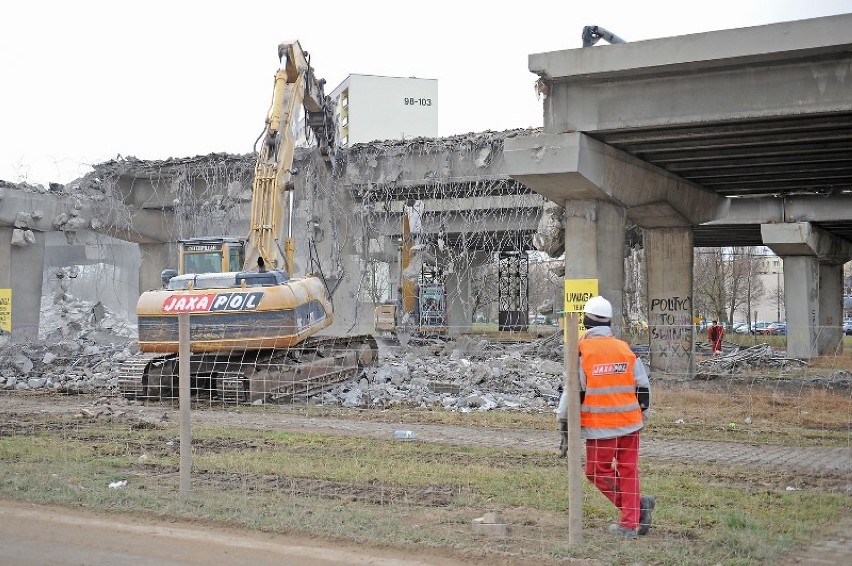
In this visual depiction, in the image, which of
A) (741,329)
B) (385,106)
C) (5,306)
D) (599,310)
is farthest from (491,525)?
(385,106)

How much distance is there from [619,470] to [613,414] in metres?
0.45

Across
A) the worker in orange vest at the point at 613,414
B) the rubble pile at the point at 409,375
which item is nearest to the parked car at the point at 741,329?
the rubble pile at the point at 409,375

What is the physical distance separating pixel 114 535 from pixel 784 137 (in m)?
13.5

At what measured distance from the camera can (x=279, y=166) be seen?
63.8 ft

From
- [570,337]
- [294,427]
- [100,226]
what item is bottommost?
[294,427]

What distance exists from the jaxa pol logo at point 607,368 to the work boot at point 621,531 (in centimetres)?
121

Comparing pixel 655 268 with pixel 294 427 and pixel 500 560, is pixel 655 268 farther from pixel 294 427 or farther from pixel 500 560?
pixel 500 560

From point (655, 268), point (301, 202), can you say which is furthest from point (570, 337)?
point (301, 202)

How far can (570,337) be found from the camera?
641 cm

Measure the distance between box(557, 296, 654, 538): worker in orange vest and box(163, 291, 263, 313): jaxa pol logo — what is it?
10957 millimetres

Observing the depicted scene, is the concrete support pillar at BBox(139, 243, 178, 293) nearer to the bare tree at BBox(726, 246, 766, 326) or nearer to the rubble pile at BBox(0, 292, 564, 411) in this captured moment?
the rubble pile at BBox(0, 292, 564, 411)

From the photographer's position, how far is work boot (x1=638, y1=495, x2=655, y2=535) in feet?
22.4

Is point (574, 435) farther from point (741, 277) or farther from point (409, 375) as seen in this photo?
point (741, 277)

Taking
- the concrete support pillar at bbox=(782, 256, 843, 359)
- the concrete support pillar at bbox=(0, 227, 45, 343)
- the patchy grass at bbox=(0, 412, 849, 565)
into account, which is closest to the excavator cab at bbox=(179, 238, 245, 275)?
the patchy grass at bbox=(0, 412, 849, 565)
